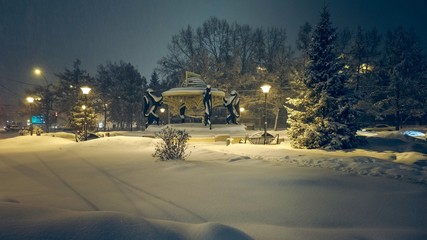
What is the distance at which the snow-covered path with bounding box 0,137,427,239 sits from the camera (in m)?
4.94

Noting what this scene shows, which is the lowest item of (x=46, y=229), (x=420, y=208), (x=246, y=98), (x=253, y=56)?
(x=420, y=208)

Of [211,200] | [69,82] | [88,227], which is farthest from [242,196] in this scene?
[69,82]

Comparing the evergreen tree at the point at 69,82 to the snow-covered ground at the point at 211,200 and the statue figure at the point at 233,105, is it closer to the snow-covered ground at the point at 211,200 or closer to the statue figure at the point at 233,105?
the statue figure at the point at 233,105

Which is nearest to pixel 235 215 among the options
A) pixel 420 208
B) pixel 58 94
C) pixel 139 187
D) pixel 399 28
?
pixel 139 187

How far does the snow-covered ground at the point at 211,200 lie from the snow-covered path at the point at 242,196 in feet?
0.07

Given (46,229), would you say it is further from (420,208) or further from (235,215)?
(420,208)

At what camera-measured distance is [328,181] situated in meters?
7.90

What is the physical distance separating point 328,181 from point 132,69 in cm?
6688

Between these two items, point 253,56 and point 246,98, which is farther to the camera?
point 253,56

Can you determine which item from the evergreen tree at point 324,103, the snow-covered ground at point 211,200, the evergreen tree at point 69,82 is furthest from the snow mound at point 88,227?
the evergreen tree at point 69,82

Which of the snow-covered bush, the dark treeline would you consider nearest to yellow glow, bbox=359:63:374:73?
the dark treeline

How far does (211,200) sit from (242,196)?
745mm

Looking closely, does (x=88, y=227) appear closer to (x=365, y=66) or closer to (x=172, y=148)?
(x=172, y=148)

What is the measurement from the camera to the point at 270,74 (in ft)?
148
